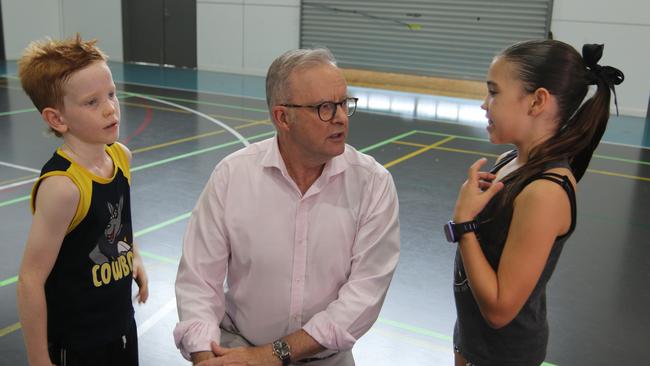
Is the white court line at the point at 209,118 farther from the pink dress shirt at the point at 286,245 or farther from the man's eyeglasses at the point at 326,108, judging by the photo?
the man's eyeglasses at the point at 326,108

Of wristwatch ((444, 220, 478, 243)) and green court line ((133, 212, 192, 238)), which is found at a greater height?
wristwatch ((444, 220, 478, 243))

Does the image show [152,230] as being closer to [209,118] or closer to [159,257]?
[159,257]

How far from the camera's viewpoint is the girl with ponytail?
6.59 feet

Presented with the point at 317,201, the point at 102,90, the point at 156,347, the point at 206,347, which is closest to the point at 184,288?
the point at 206,347

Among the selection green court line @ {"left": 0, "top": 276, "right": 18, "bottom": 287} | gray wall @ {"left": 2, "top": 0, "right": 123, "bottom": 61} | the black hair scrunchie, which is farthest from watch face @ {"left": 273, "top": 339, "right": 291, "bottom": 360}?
gray wall @ {"left": 2, "top": 0, "right": 123, "bottom": 61}

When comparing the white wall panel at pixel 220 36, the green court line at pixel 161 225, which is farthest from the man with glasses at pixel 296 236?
the white wall panel at pixel 220 36

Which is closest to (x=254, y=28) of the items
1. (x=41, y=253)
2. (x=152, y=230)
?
(x=152, y=230)

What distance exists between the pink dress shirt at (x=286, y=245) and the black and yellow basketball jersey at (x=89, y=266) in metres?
0.29

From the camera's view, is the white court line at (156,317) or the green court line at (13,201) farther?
the green court line at (13,201)

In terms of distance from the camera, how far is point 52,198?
85.0 inches

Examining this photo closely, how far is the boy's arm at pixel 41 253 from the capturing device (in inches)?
84.4

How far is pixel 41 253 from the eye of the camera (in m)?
2.15

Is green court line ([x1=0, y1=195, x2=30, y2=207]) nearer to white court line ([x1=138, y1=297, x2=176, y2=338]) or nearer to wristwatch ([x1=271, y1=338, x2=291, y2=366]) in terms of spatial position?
white court line ([x1=138, y1=297, x2=176, y2=338])

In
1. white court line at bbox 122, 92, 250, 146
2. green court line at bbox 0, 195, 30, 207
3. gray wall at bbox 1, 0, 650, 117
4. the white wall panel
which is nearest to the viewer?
green court line at bbox 0, 195, 30, 207
